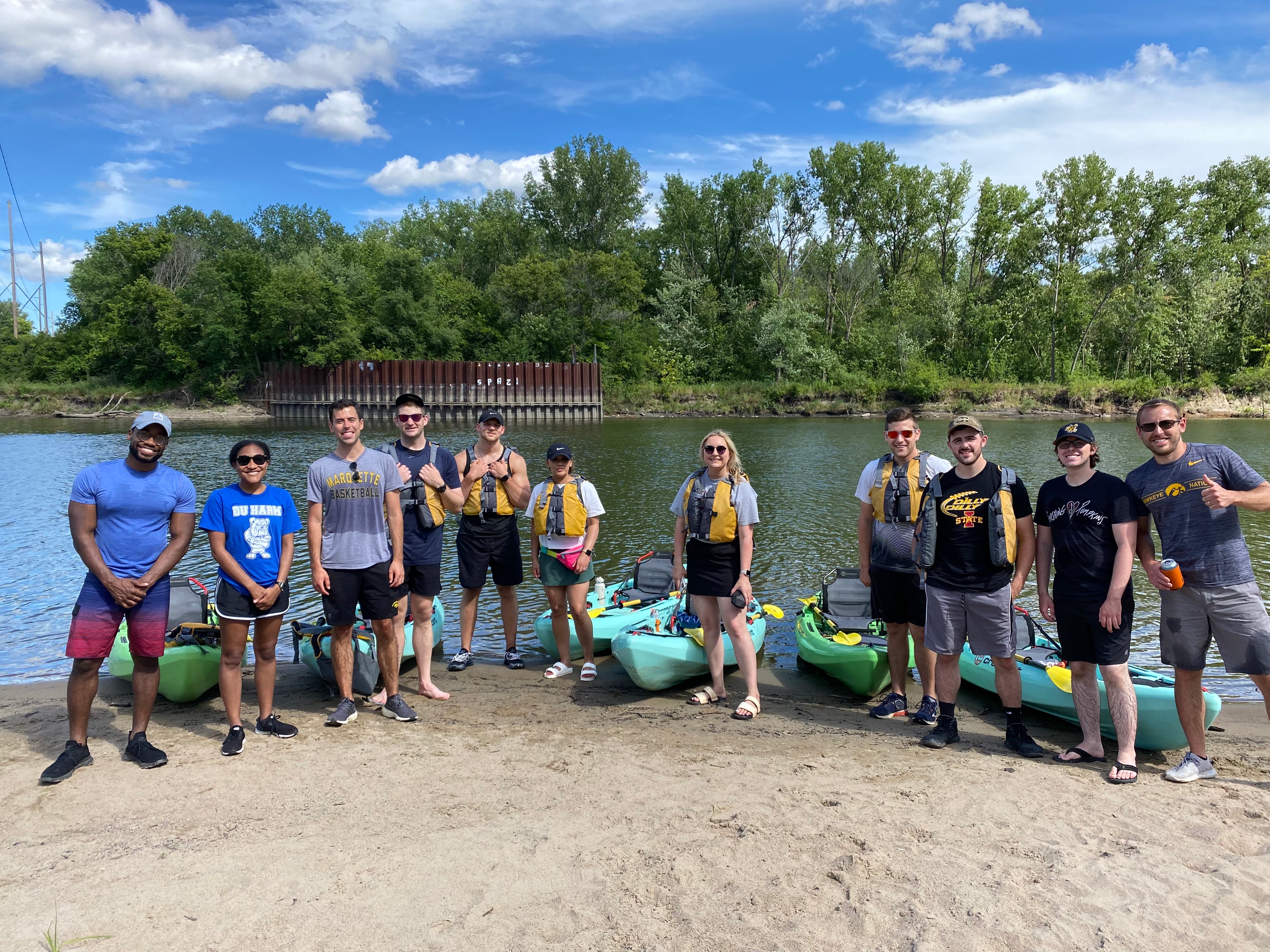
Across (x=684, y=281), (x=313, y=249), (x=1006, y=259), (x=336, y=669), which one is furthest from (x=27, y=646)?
(x=313, y=249)

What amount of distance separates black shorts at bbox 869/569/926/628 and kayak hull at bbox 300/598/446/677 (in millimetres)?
3489

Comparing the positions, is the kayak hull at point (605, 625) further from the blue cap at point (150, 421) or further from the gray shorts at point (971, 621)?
the blue cap at point (150, 421)

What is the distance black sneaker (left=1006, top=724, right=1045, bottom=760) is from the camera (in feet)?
16.3

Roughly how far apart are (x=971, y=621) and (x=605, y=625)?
3509 millimetres

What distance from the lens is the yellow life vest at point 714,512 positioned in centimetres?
555

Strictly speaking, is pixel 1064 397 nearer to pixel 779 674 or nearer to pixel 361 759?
pixel 779 674

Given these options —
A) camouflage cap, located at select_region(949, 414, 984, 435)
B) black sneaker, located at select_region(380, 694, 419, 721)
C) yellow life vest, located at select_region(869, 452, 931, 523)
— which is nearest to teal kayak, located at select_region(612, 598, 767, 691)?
yellow life vest, located at select_region(869, 452, 931, 523)

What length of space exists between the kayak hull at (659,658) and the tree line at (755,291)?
46862 mm

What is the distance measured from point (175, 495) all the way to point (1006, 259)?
192ft

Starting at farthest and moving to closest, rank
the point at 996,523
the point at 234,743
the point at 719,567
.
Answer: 1. the point at 719,567
2. the point at 234,743
3. the point at 996,523

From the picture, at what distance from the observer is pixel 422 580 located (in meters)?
6.12

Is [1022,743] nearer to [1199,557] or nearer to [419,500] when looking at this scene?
[1199,557]

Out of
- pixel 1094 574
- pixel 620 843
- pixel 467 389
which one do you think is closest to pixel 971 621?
pixel 1094 574

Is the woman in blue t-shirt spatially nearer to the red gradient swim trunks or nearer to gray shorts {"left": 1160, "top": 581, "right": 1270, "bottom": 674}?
the red gradient swim trunks
